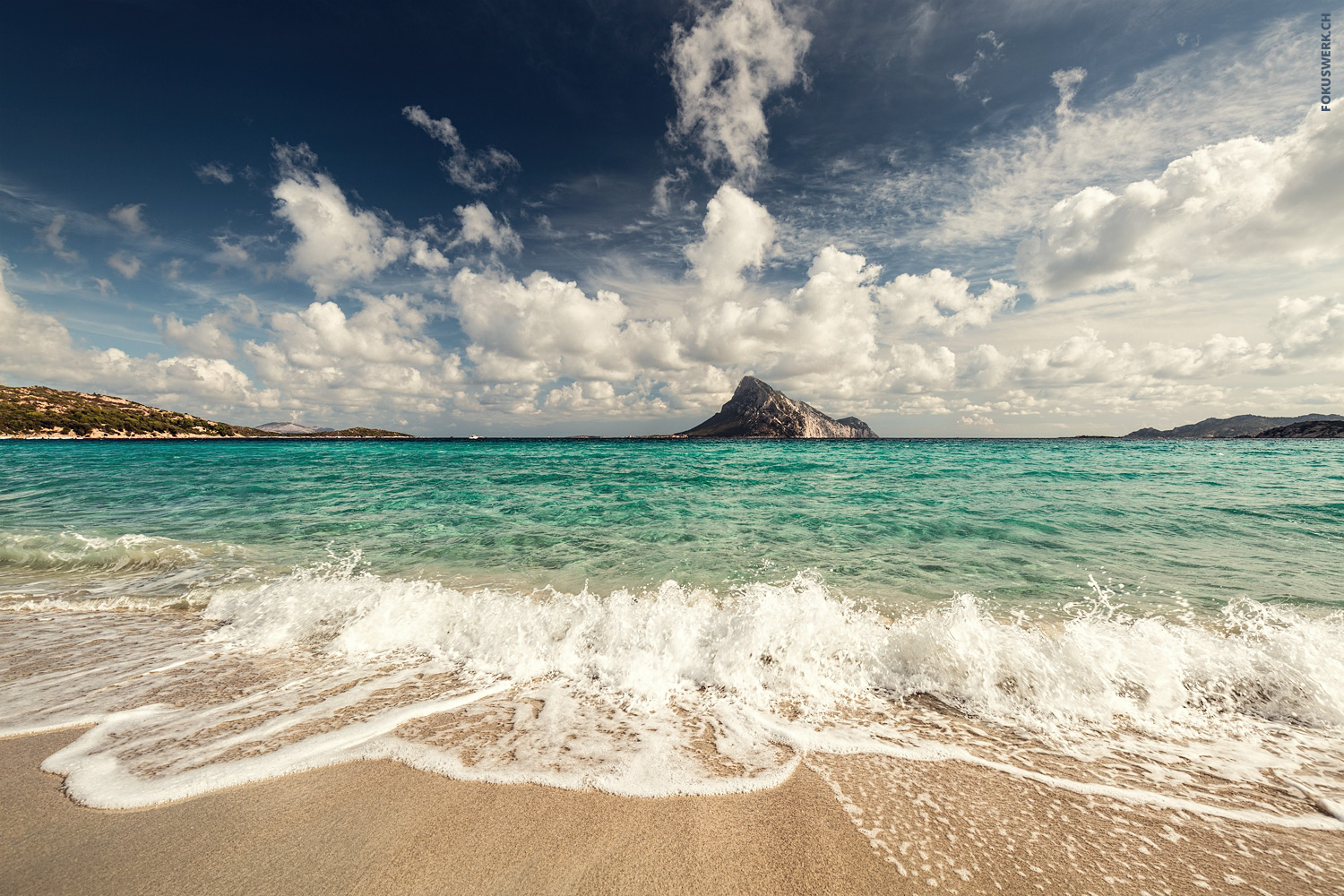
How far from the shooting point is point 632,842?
3023mm

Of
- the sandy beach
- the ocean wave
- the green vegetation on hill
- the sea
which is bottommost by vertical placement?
the ocean wave

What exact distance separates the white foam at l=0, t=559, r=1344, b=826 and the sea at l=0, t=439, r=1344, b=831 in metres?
0.03

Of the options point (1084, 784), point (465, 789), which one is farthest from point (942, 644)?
point (465, 789)

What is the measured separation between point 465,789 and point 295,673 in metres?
3.45

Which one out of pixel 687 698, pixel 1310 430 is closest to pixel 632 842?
pixel 687 698

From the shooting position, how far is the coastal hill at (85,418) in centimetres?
9662

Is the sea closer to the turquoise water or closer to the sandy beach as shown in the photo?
the turquoise water

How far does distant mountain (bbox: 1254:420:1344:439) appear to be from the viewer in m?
116

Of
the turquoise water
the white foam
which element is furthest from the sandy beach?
the turquoise water

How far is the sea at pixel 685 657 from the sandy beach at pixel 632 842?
0.25m

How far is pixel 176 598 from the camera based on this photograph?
8.12 metres

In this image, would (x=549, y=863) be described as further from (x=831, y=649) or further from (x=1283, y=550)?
(x=1283, y=550)

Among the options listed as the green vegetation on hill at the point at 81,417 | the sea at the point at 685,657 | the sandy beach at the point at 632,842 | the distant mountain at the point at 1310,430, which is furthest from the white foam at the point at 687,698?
the distant mountain at the point at 1310,430

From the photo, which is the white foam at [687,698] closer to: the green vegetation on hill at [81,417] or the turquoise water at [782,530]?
the turquoise water at [782,530]
